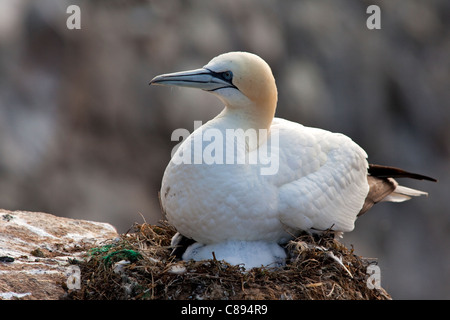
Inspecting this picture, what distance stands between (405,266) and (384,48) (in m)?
3.73

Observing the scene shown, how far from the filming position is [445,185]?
10750mm

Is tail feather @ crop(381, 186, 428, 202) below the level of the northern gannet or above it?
below

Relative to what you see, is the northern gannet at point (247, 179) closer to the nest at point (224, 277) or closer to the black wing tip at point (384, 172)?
the nest at point (224, 277)

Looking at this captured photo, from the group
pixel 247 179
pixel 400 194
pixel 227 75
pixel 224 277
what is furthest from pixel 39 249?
pixel 400 194

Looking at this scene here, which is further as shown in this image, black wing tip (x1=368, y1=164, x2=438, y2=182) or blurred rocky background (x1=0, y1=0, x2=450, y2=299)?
blurred rocky background (x1=0, y1=0, x2=450, y2=299)

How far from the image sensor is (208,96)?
8.98 m

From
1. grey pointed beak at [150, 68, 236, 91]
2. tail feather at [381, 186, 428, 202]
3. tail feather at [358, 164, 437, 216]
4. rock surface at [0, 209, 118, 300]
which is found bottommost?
rock surface at [0, 209, 118, 300]

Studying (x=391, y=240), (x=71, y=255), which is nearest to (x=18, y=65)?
(x=71, y=255)

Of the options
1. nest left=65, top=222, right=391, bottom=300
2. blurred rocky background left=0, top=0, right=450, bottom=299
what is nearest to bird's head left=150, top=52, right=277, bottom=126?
nest left=65, top=222, right=391, bottom=300

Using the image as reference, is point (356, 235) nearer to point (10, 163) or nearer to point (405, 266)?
point (405, 266)

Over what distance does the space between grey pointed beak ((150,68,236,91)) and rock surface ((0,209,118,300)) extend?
136 cm

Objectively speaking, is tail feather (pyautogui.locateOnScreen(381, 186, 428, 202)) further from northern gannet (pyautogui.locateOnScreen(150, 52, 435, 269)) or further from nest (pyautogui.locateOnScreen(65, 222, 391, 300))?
nest (pyautogui.locateOnScreen(65, 222, 391, 300))

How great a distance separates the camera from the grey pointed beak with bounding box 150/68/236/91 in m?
3.94

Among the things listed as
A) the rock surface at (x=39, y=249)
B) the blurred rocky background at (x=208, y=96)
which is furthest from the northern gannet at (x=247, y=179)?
the blurred rocky background at (x=208, y=96)
